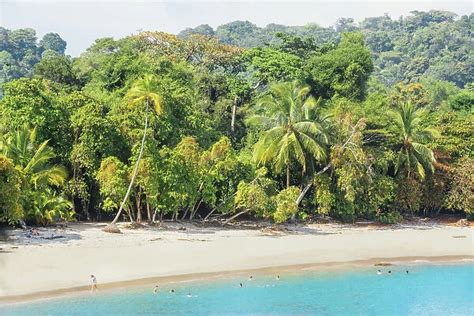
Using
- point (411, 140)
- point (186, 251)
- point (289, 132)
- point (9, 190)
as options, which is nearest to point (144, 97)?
point (186, 251)

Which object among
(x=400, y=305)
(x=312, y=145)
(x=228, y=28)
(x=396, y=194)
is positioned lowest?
(x=400, y=305)

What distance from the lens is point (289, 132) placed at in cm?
3353

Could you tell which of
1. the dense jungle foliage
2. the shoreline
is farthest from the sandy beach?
the dense jungle foliage

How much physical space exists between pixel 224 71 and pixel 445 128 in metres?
17.7

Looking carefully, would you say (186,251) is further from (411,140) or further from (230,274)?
(411,140)

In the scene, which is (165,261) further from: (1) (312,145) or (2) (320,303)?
(1) (312,145)

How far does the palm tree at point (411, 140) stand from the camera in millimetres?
36312

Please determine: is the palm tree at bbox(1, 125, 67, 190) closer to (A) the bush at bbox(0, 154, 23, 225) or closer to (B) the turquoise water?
(A) the bush at bbox(0, 154, 23, 225)

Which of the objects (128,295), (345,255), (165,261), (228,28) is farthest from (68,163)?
(228,28)

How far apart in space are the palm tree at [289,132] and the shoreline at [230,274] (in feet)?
22.7

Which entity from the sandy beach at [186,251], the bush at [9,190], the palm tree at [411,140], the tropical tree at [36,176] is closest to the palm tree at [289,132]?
the sandy beach at [186,251]

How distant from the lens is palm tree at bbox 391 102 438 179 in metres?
36.3

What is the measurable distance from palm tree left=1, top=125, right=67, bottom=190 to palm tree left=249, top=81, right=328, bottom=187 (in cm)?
999

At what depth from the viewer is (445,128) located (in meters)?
38.6
